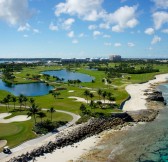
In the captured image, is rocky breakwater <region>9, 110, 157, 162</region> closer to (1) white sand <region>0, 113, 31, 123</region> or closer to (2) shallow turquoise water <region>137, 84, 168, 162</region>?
(2) shallow turquoise water <region>137, 84, 168, 162</region>

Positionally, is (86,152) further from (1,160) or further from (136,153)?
(1,160)

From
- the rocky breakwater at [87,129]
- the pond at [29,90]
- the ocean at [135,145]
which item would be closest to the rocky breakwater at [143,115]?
the rocky breakwater at [87,129]

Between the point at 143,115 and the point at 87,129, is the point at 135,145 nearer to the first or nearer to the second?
the point at 87,129

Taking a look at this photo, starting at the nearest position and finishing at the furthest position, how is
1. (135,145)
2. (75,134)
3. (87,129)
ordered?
(135,145)
(75,134)
(87,129)

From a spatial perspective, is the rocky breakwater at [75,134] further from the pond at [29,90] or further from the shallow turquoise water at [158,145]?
the pond at [29,90]

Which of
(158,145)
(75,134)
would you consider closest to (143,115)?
(158,145)

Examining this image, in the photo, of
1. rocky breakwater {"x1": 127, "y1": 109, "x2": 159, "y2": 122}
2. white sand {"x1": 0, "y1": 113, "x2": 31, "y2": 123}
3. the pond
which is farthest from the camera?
the pond

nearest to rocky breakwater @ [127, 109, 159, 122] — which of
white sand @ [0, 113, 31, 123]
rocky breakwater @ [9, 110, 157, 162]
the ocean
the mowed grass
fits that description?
rocky breakwater @ [9, 110, 157, 162]

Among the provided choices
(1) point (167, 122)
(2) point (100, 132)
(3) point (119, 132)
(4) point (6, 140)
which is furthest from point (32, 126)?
(1) point (167, 122)

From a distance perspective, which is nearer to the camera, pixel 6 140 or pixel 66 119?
pixel 6 140

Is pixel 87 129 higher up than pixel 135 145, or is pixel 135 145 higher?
pixel 87 129

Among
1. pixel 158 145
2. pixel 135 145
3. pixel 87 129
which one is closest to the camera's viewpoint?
pixel 158 145
